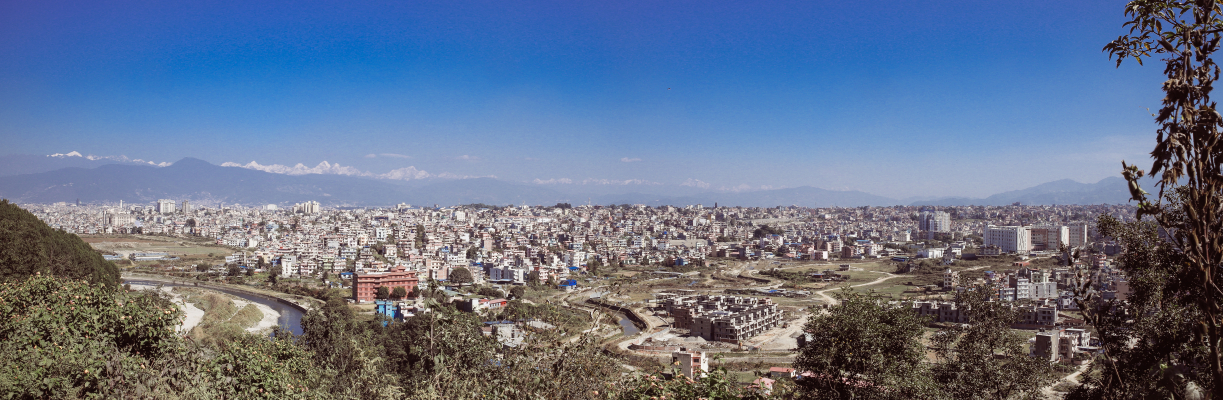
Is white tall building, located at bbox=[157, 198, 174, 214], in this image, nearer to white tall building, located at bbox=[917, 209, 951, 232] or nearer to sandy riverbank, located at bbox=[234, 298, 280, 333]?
sandy riverbank, located at bbox=[234, 298, 280, 333]

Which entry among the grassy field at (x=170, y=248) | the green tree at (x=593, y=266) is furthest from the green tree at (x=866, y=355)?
the grassy field at (x=170, y=248)

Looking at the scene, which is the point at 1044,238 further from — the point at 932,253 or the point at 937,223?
the point at 937,223

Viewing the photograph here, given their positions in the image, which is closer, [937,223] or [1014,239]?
[1014,239]

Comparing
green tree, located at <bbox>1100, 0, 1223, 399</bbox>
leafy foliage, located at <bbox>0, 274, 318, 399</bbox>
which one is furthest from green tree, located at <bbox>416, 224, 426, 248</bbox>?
green tree, located at <bbox>1100, 0, 1223, 399</bbox>

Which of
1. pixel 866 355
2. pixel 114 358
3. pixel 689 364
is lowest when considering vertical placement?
pixel 689 364

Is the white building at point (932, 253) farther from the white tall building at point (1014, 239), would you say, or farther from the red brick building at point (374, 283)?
the red brick building at point (374, 283)

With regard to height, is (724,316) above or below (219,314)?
below

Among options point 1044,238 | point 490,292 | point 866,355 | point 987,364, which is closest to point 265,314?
point 490,292
